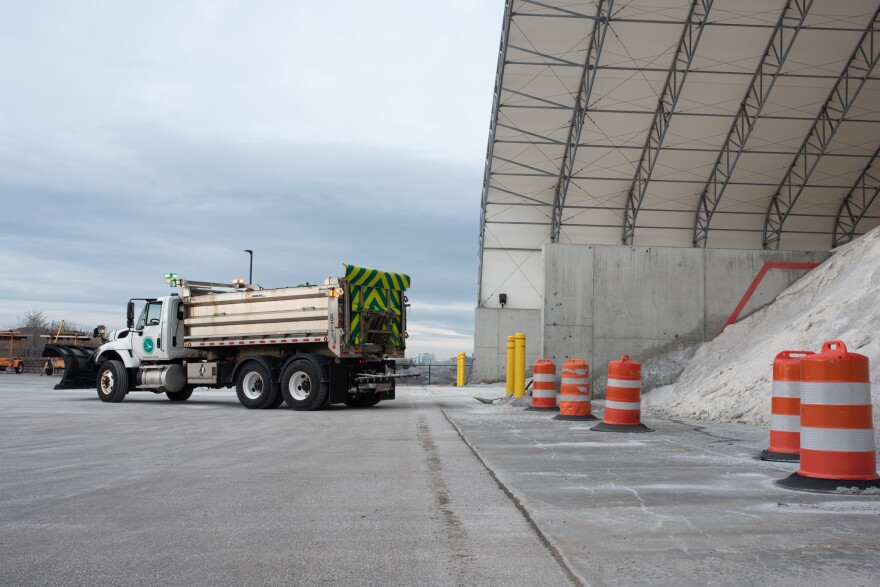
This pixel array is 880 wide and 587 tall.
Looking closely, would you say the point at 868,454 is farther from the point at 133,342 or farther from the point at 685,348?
the point at 133,342

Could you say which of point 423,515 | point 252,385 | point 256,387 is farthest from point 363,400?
point 423,515

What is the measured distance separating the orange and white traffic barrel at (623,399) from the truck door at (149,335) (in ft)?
43.7

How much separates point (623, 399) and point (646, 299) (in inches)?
334

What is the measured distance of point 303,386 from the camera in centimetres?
1792

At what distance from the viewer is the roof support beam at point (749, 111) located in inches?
1013

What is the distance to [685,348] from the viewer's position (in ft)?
64.5

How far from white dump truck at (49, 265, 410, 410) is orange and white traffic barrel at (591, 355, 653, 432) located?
287 inches

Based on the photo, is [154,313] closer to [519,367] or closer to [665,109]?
[519,367]

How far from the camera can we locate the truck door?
20.9 metres

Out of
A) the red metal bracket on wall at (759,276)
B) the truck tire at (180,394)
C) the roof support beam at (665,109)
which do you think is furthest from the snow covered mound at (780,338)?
the truck tire at (180,394)

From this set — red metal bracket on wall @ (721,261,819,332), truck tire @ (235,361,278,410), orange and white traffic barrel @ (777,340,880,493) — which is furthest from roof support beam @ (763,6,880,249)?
orange and white traffic barrel @ (777,340,880,493)

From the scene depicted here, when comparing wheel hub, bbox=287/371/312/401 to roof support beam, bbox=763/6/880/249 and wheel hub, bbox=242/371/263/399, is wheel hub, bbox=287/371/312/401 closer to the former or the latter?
wheel hub, bbox=242/371/263/399

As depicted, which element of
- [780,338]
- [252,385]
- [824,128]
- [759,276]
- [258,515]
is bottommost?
[258,515]

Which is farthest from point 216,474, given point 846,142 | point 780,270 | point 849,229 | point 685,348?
point 849,229
